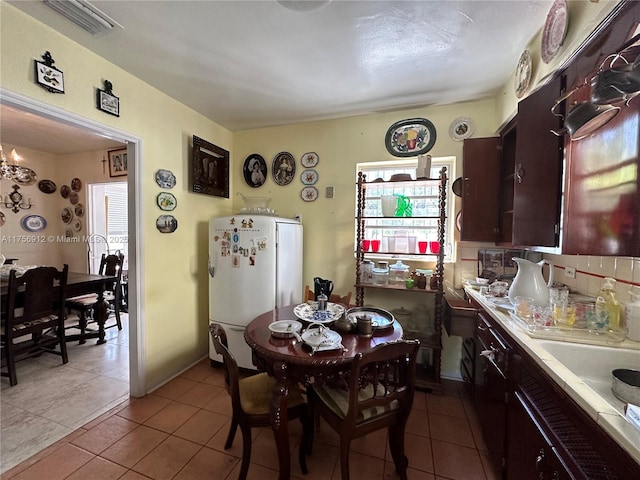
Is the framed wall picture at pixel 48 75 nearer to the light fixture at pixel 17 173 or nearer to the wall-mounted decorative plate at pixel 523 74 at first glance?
the light fixture at pixel 17 173

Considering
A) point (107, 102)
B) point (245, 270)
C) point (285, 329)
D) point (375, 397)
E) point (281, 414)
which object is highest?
point (107, 102)

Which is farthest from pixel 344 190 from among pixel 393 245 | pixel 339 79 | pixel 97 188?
pixel 97 188

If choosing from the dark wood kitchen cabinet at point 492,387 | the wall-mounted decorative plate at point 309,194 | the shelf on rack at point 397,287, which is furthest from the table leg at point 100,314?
the dark wood kitchen cabinet at point 492,387

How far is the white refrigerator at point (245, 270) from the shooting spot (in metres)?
2.37

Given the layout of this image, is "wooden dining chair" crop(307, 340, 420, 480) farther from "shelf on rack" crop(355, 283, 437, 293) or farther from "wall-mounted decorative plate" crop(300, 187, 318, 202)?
"wall-mounted decorative plate" crop(300, 187, 318, 202)

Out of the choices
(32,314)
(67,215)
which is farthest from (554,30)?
(67,215)

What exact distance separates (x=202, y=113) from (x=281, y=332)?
2.42 meters

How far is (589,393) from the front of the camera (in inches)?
29.9

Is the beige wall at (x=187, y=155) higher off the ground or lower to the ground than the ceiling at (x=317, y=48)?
lower

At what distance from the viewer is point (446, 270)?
2477 mm

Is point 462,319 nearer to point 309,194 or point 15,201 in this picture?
point 309,194

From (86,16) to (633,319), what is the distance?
310 cm

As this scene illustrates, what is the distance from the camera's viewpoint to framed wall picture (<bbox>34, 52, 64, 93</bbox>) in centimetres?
151

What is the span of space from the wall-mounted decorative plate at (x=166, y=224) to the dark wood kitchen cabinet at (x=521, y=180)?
2554mm
